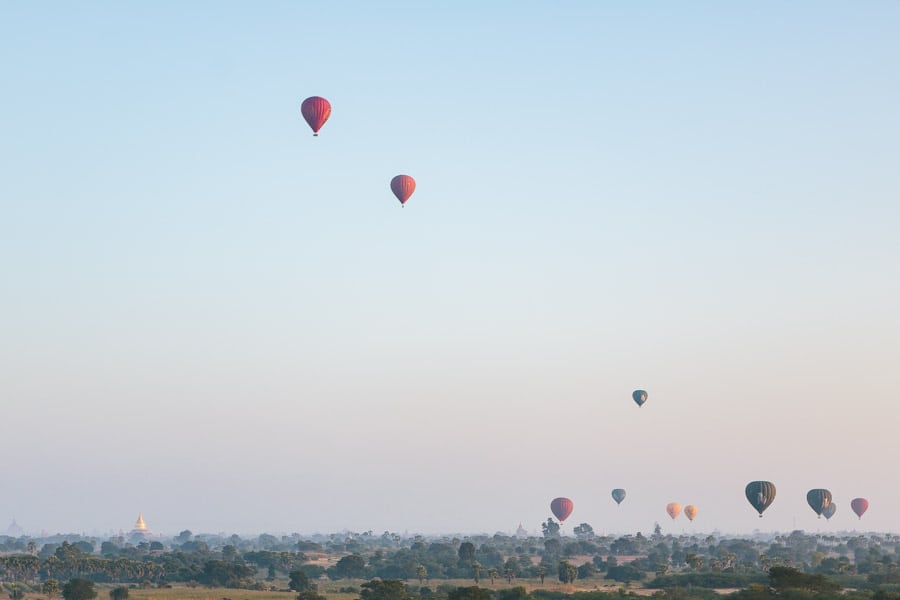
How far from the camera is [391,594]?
125125mm

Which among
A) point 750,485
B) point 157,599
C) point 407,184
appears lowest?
point 157,599

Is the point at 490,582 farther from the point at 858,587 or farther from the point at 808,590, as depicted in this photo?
the point at 808,590

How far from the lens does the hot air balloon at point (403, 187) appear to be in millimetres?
135625

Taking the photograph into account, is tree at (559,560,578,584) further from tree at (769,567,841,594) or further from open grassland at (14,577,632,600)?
tree at (769,567,841,594)

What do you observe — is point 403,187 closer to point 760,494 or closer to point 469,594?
point 469,594

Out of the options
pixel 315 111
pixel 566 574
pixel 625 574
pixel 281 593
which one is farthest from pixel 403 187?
pixel 625 574

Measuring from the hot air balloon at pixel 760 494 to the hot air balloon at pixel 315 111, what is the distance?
4388 inches

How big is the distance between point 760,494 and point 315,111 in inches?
4503

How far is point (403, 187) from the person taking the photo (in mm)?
136250

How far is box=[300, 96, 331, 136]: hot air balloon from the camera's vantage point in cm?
12594

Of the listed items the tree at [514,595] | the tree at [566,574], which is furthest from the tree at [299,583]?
the tree at [514,595]

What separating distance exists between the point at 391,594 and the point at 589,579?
8169 centimetres

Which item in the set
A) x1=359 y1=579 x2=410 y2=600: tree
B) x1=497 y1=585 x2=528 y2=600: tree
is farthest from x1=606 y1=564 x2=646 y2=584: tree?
x1=359 y1=579 x2=410 y2=600: tree

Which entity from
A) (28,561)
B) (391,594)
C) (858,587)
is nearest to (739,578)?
(858,587)
